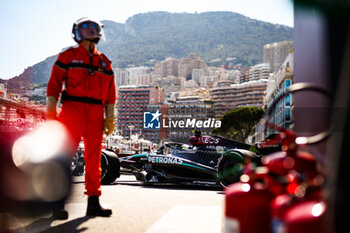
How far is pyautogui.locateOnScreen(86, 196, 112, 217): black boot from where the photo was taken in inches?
147

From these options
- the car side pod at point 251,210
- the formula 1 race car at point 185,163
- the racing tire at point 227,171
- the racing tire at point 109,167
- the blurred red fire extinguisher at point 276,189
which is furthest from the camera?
the formula 1 race car at point 185,163

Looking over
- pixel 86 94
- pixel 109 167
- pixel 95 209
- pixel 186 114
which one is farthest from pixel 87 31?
pixel 186 114

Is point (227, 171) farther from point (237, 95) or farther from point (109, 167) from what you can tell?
point (237, 95)

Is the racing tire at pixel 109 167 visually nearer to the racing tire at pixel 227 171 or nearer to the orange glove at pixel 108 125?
the racing tire at pixel 227 171

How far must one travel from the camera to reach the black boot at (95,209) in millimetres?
3725

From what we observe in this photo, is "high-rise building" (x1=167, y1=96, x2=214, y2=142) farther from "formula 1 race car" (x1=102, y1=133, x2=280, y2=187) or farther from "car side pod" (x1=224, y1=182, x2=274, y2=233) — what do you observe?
"car side pod" (x1=224, y1=182, x2=274, y2=233)

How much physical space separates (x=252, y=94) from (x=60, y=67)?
172 meters

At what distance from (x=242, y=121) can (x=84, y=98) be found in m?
84.3

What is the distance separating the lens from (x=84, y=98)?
3.79 metres

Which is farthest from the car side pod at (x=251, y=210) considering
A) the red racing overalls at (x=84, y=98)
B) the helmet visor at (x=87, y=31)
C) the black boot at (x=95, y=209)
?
the helmet visor at (x=87, y=31)

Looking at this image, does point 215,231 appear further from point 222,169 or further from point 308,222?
point 222,169

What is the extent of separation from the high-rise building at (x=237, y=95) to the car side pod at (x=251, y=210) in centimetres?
16815

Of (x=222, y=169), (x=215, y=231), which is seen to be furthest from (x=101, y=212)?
(x=222, y=169)

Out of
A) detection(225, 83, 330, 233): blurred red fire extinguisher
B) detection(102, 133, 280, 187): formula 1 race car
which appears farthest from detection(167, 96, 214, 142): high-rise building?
detection(225, 83, 330, 233): blurred red fire extinguisher
